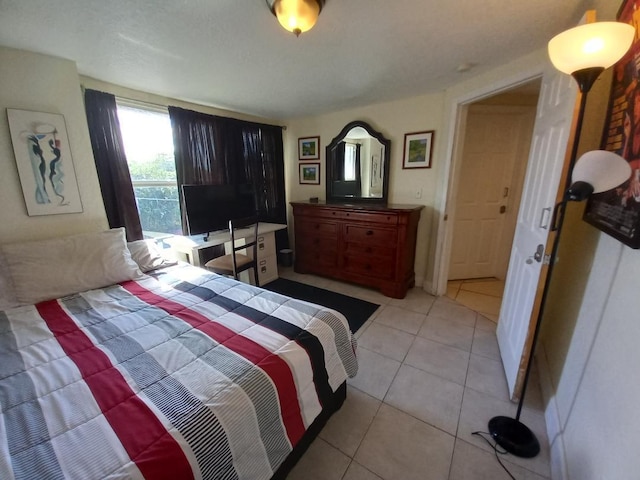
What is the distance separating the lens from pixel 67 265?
174 cm

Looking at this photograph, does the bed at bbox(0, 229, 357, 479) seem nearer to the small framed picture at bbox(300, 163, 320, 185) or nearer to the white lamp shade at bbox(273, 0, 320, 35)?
the white lamp shade at bbox(273, 0, 320, 35)

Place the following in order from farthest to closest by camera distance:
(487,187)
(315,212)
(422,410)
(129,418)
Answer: (315,212) < (487,187) < (422,410) < (129,418)

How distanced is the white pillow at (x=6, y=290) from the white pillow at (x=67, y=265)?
2cm

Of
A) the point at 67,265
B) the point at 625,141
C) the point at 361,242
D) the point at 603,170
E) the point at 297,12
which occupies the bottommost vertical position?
the point at 361,242

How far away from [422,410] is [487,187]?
2668 mm

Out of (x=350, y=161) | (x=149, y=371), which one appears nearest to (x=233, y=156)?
(x=350, y=161)

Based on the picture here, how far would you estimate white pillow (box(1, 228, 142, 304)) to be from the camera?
1596 mm

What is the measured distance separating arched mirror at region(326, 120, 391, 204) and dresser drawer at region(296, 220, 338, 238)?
0.48 m

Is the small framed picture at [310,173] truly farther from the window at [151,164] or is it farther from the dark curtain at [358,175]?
the window at [151,164]

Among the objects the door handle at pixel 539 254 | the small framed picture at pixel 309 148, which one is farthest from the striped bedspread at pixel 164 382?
the small framed picture at pixel 309 148

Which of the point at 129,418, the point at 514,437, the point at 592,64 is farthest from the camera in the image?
the point at 514,437

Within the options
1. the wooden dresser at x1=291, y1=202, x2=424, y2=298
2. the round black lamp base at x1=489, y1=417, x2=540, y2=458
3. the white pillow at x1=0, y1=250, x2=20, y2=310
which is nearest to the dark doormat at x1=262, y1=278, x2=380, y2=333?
the wooden dresser at x1=291, y1=202, x2=424, y2=298

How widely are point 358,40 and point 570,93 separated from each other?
1167 mm

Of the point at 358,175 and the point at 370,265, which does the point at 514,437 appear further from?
the point at 358,175
